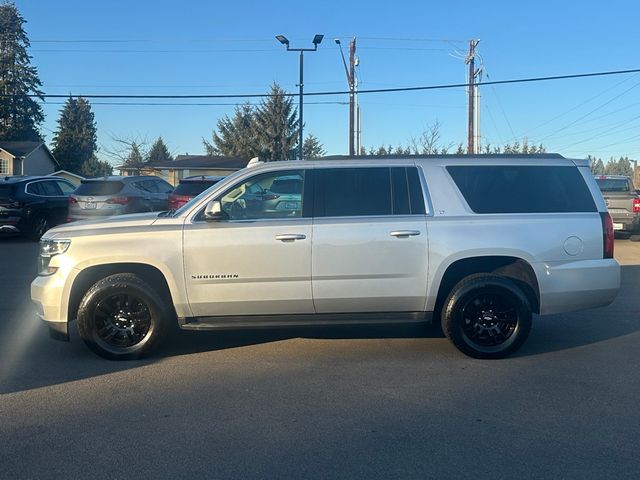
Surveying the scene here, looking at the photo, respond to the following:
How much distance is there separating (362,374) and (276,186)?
195cm

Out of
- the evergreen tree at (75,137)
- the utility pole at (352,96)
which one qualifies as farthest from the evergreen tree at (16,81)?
the utility pole at (352,96)

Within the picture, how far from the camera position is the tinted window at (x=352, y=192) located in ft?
19.7

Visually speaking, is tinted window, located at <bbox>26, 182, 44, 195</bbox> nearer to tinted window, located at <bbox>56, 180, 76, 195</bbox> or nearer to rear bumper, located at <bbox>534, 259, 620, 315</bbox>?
tinted window, located at <bbox>56, 180, 76, 195</bbox>

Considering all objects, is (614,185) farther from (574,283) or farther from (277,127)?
(277,127)

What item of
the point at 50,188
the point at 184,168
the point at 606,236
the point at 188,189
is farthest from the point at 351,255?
the point at 184,168

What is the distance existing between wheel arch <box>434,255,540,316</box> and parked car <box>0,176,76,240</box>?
42.3ft

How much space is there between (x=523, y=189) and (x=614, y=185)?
42.2 feet

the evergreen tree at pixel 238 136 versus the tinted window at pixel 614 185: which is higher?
the evergreen tree at pixel 238 136

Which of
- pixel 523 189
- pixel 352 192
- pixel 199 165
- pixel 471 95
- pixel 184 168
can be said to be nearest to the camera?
pixel 352 192

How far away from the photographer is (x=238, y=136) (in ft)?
211

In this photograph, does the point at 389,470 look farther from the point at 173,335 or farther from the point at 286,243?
the point at 173,335

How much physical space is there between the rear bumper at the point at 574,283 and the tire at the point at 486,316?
0.25m

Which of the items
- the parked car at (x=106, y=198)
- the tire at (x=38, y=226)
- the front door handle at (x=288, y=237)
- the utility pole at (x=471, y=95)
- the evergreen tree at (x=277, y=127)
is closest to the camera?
the front door handle at (x=288, y=237)

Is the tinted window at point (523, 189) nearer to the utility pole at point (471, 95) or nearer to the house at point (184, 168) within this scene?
the utility pole at point (471, 95)
